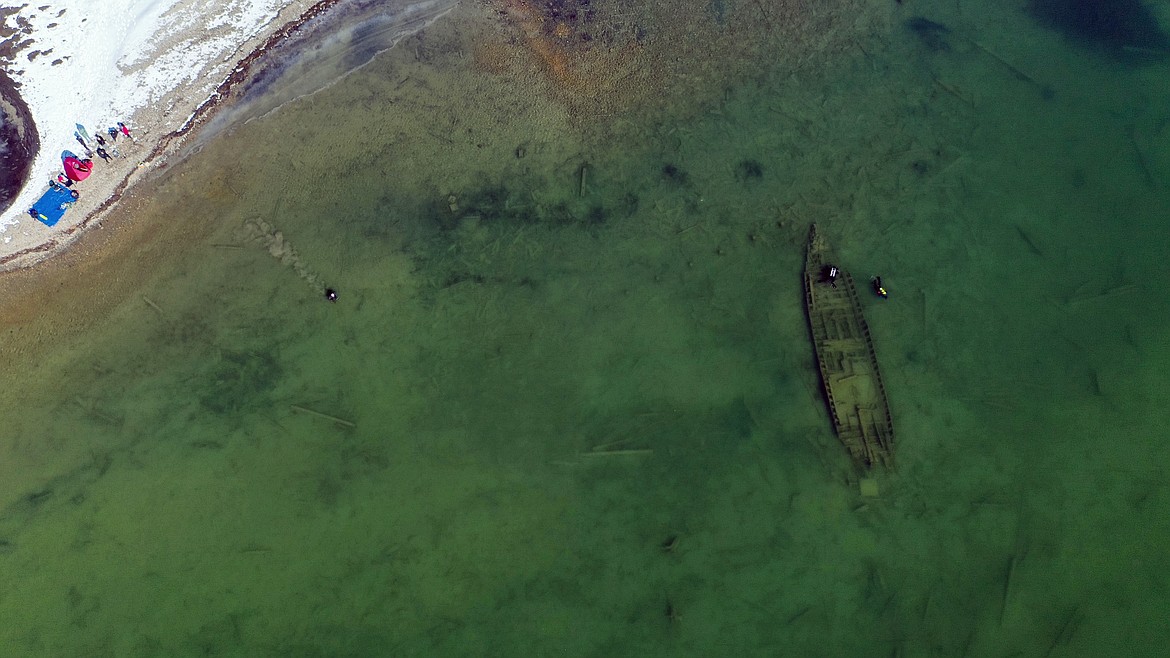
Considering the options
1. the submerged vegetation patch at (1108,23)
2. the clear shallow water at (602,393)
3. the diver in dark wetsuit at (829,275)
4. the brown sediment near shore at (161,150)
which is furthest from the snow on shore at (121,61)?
the submerged vegetation patch at (1108,23)

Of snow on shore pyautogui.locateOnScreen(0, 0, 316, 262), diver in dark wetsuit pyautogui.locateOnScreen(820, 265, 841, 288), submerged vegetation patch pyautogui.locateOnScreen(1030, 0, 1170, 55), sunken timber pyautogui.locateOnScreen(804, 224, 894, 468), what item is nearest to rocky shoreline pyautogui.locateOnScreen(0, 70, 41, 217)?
snow on shore pyautogui.locateOnScreen(0, 0, 316, 262)

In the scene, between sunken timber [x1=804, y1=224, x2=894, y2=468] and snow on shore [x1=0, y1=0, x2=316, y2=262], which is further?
snow on shore [x1=0, y1=0, x2=316, y2=262]

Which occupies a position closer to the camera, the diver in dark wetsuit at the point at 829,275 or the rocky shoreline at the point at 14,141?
the diver in dark wetsuit at the point at 829,275

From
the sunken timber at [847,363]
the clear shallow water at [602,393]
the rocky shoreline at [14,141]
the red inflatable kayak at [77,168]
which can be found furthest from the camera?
the rocky shoreline at [14,141]

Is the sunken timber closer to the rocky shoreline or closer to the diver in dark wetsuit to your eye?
the diver in dark wetsuit

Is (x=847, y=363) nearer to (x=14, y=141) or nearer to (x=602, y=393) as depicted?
(x=602, y=393)

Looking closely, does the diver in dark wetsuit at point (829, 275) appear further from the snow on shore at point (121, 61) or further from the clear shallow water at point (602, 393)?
the snow on shore at point (121, 61)

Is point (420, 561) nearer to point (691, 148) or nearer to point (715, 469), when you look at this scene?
point (715, 469)
